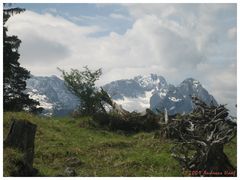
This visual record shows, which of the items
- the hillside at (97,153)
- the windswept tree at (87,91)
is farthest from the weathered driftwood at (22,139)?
the windswept tree at (87,91)

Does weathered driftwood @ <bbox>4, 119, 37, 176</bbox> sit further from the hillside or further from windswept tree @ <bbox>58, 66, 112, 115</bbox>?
windswept tree @ <bbox>58, 66, 112, 115</bbox>

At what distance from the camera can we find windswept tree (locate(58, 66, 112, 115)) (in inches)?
1709

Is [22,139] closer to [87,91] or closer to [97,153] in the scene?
[97,153]

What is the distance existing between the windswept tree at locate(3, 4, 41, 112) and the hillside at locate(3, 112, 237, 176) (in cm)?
1463

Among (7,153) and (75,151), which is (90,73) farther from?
(7,153)

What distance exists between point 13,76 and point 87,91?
9726mm

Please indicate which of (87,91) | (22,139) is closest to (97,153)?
(22,139)

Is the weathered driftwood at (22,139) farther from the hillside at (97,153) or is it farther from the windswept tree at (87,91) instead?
the windswept tree at (87,91)

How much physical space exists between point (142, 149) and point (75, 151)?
4.06 metres

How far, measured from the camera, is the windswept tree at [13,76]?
46.9m

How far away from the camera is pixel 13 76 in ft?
164

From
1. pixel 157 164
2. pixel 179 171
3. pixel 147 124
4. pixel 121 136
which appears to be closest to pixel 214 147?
pixel 179 171

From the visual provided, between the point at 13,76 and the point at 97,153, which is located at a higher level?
the point at 13,76

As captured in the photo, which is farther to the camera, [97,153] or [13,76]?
[13,76]
